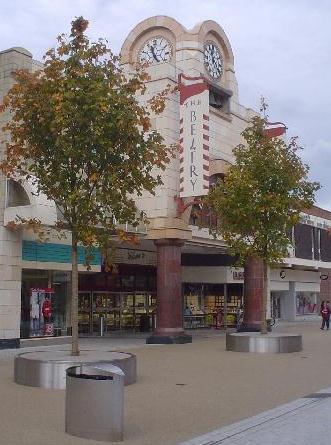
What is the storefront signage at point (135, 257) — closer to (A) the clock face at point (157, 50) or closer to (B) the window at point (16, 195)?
(B) the window at point (16, 195)

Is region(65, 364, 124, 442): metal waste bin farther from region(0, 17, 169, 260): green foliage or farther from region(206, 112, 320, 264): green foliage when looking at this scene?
region(206, 112, 320, 264): green foliage

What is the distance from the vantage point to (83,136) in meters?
13.2

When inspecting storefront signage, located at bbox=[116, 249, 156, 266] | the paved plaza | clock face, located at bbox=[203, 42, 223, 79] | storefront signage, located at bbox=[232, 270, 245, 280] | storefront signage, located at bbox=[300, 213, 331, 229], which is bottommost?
the paved plaza

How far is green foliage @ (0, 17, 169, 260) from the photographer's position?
13.1m

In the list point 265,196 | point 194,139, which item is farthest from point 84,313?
point 265,196

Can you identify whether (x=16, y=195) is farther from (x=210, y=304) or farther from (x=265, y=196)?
(x=210, y=304)

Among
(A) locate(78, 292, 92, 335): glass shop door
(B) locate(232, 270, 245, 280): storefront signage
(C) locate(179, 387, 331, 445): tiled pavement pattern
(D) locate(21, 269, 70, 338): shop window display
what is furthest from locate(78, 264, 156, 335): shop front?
(C) locate(179, 387, 331, 445): tiled pavement pattern

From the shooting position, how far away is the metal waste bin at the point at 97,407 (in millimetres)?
7527

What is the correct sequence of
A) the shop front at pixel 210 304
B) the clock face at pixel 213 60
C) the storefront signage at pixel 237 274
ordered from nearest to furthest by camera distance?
the clock face at pixel 213 60
the storefront signage at pixel 237 274
the shop front at pixel 210 304

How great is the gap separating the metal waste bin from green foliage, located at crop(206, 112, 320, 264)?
13.9 metres

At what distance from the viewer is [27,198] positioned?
21141mm

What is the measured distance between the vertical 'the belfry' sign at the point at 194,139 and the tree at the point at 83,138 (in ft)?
32.0

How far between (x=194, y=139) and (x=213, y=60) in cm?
601

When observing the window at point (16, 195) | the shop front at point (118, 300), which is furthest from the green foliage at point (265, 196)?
the shop front at point (118, 300)
